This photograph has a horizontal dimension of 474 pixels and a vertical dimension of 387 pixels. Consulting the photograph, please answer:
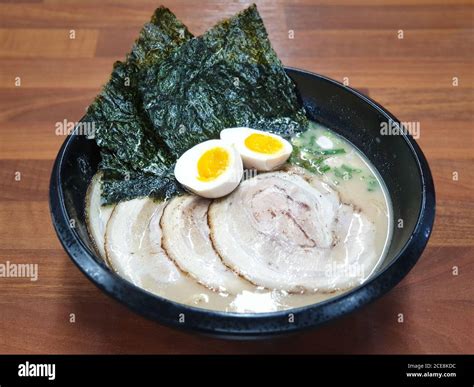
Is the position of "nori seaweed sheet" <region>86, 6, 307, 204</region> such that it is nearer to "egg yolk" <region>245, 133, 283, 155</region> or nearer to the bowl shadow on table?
"egg yolk" <region>245, 133, 283, 155</region>

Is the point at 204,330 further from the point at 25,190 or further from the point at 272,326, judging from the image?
the point at 25,190

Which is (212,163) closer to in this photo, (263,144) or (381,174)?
(263,144)

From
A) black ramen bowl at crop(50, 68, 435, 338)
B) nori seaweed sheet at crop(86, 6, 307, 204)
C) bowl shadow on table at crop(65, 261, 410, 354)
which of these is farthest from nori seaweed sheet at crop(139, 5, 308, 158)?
bowl shadow on table at crop(65, 261, 410, 354)

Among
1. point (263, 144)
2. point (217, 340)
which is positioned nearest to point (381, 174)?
point (263, 144)

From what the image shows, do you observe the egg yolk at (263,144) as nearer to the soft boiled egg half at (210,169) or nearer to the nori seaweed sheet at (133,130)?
the soft boiled egg half at (210,169)

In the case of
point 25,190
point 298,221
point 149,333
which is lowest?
point 149,333
